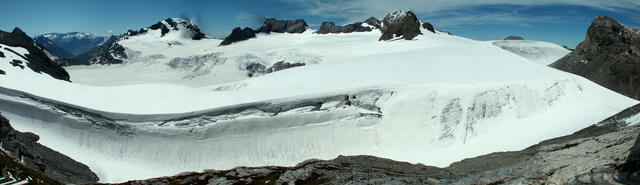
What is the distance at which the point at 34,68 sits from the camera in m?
45.1

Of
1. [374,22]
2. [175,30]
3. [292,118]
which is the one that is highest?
[374,22]

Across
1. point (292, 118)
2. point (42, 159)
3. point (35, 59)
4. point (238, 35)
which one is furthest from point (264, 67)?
point (42, 159)

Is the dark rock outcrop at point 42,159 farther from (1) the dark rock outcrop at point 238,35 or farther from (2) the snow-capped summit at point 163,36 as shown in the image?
(2) the snow-capped summit at point 163,36

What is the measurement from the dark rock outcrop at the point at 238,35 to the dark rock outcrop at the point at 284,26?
49.6 ft

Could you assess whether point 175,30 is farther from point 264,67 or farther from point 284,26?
point 264,67

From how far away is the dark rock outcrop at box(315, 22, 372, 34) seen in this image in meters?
154

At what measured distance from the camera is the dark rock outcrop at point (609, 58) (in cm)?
5156

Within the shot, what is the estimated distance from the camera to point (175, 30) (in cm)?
16775

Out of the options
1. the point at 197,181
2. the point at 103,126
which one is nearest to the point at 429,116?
the point at 197,181

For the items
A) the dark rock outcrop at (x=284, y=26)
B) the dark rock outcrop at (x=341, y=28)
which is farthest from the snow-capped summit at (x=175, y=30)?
the dark rock outcrop at (x=341, y=28)

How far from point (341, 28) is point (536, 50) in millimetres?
83606

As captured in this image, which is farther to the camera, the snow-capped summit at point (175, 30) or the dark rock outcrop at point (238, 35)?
the snow-capped summit at point (175, 30)

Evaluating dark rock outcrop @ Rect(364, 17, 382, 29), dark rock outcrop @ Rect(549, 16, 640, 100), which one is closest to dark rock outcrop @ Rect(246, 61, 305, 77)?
dark rock outcrop @ Rect(549, 16, 640, 100)

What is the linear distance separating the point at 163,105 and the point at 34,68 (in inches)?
749
